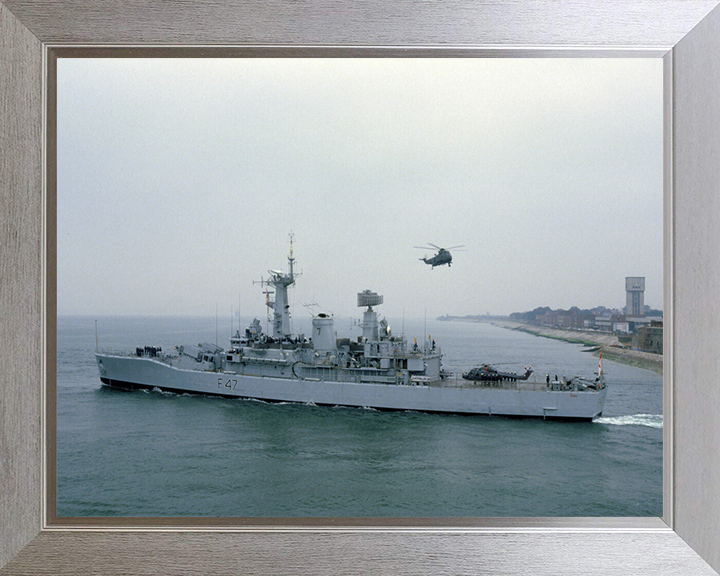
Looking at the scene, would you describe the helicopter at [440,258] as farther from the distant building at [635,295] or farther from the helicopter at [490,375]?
the helicopter at [490,375]

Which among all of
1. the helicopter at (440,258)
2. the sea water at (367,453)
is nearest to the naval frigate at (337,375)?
the sea water at (367,453)

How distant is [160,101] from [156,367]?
4.75 metres

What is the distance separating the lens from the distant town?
2258mm

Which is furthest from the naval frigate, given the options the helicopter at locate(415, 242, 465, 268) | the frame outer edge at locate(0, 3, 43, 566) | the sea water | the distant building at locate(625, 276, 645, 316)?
the frame outer edge at locate(0, 3, 43, 566)

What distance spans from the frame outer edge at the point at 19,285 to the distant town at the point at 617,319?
2.10 metres

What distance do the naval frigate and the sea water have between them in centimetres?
19

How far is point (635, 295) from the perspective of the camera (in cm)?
236

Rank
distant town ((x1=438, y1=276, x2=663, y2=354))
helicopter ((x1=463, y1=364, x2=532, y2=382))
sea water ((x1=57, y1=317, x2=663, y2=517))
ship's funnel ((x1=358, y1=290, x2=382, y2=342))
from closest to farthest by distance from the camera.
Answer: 1. distant town ((x1=438, y1=276, x2=663, y2=354))
2. sea water ((x1=57, y1=317, x2=663, y2=517))
3. ship's funnel ((x1=358, y1=290, x2=382, y2=342))
4. helicopter ((x1=463, y1=364, x2=532, y2=382))

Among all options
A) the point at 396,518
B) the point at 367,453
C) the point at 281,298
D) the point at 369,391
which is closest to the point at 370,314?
the point at 367,453

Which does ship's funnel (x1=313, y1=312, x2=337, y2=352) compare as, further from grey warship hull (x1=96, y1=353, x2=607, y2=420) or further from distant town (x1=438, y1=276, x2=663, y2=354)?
distant town (x1=438, y1=276, x2=663, y2=354)

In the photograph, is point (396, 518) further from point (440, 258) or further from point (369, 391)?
point (369, 391)

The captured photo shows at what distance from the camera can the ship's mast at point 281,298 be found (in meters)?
4.01

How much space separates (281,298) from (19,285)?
13.0 feet

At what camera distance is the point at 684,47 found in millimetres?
1330
